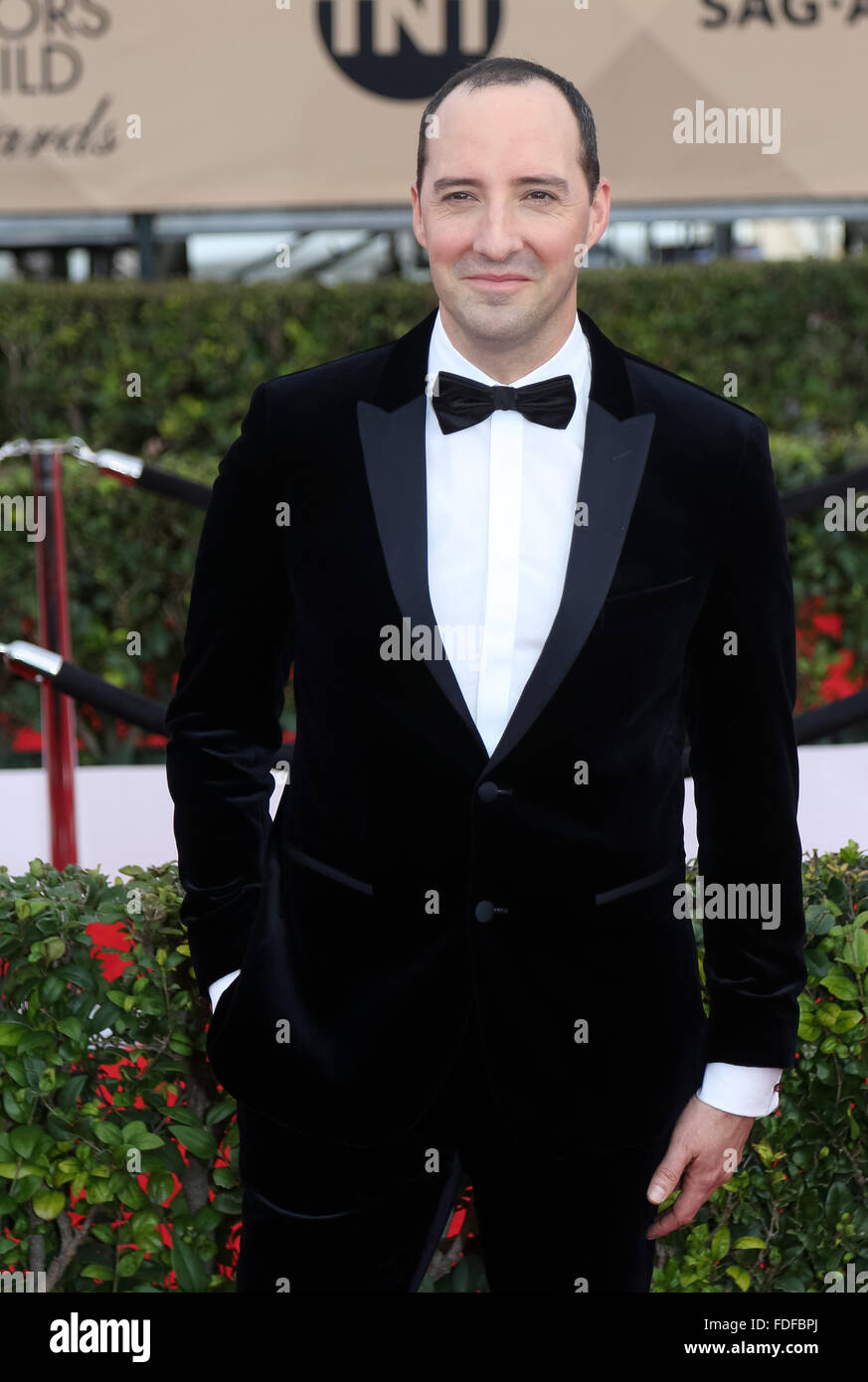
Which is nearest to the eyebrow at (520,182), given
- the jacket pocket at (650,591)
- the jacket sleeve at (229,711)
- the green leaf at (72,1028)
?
the jacket sleeve at (229,711)

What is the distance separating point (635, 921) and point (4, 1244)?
148cm

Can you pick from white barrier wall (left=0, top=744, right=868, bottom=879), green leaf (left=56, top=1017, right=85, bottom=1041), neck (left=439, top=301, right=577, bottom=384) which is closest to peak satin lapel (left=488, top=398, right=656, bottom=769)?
neck (left=439, top=301, right=577, bottom=384)

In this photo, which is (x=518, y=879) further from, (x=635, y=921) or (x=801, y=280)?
(x=801, y=280)

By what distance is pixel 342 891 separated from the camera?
222 centimetres

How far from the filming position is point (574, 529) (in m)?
2.13

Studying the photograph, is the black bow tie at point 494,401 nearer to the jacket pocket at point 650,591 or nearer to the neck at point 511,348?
the neck at point 511,348

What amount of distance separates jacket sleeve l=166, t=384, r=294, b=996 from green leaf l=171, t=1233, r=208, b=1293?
777 millimetres

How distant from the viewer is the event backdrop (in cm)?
841

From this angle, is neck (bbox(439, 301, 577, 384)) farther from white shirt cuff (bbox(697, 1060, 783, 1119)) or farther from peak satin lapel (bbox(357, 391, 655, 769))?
white shirt cuff (bbox(697, 1060, 783, 1119))

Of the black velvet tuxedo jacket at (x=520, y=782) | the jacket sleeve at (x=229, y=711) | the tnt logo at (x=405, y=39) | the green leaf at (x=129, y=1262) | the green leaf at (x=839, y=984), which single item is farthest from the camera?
the tnt logo at (x=405, y=39)

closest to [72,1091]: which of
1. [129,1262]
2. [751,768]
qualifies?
[129,1262]

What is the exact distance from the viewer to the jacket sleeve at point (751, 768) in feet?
7.22
